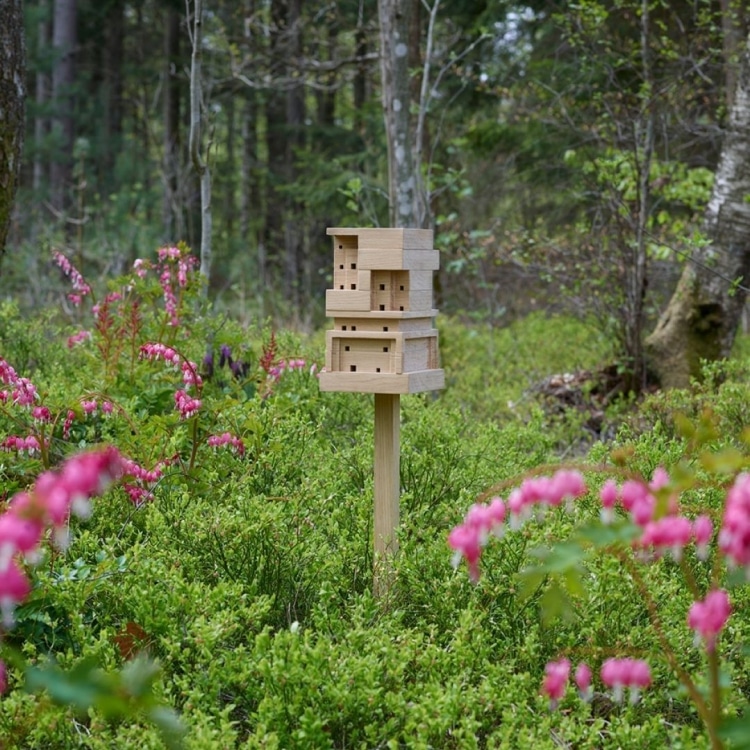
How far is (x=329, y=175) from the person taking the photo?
15703 mm

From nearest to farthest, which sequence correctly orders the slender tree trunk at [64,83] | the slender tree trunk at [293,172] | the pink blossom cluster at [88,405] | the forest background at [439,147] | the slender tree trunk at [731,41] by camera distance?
1. the pink blossom cluster at [88,405]
2. the slender tree trunk at [731,41]
3. the forest background at [439,147]
4. the slender tree trunk at [293,172]
5. the slender tree trunk at [64,83]

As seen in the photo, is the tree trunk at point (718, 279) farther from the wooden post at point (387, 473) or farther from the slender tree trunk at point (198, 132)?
the wooden post at point (387, 473)

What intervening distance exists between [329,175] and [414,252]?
1265cm

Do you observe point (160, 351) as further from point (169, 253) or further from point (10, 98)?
point (10, 98)

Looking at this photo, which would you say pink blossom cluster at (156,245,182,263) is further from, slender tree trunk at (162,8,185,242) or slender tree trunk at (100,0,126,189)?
slender tree trunk at (100,0,126,189)

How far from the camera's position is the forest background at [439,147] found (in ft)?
26.9

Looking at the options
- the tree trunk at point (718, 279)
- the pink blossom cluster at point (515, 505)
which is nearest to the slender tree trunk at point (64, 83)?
the tree trunk at point (718, 279)

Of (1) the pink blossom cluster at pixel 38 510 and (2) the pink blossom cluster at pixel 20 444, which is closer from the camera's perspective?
(1) the pink blossom cluster at pixel 38 510

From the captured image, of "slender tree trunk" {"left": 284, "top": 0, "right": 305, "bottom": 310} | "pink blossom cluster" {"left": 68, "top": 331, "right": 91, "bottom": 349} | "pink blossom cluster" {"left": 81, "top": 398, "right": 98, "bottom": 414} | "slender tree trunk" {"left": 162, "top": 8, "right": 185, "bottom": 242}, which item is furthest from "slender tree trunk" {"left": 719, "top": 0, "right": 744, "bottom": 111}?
"slender tree trunk" {"left": 162, "top": 8, "right": 185, "bottom": 242}

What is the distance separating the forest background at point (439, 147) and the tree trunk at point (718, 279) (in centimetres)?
27

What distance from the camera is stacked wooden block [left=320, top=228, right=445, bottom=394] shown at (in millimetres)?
3312

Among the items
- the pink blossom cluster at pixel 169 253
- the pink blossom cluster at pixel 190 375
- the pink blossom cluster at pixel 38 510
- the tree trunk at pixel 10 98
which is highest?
the tree trunk at pixel 10 98

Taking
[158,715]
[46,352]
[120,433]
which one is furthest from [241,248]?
[158,715]

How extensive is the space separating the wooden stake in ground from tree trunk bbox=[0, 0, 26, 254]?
256 cm
